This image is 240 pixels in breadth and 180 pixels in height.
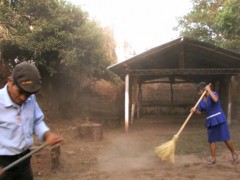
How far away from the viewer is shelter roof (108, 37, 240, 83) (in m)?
12.4

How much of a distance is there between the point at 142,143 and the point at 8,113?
7.89 meters

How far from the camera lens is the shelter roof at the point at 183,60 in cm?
1241

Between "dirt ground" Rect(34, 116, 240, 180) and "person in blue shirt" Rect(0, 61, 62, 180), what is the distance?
354cm

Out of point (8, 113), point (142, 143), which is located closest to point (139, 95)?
point (142, 143)

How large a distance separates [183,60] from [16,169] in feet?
34.8

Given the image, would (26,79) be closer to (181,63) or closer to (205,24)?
(181,63)

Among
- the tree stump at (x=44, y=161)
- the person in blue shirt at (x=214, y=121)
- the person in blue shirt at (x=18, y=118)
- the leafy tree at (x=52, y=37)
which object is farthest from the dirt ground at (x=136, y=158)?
the person in blue shirt at (x=18, y=118)

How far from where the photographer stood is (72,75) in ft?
51.8

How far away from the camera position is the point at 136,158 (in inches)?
326

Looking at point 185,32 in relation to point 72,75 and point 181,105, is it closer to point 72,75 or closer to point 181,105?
point 181,105

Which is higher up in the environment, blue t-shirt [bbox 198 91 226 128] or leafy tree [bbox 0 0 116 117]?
leafy tree [bbox 0 0 116 117]

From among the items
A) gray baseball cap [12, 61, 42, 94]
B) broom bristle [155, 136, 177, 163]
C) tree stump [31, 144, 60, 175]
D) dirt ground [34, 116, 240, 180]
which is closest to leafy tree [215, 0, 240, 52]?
dirt ground [34, 116, 240, 180]

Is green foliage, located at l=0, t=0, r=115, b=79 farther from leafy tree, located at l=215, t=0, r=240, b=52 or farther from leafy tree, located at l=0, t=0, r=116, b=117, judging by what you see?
leafy tree, located at l=215, t=0, r=240, b=52

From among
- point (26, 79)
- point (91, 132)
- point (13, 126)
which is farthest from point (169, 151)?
point (91, 132)
